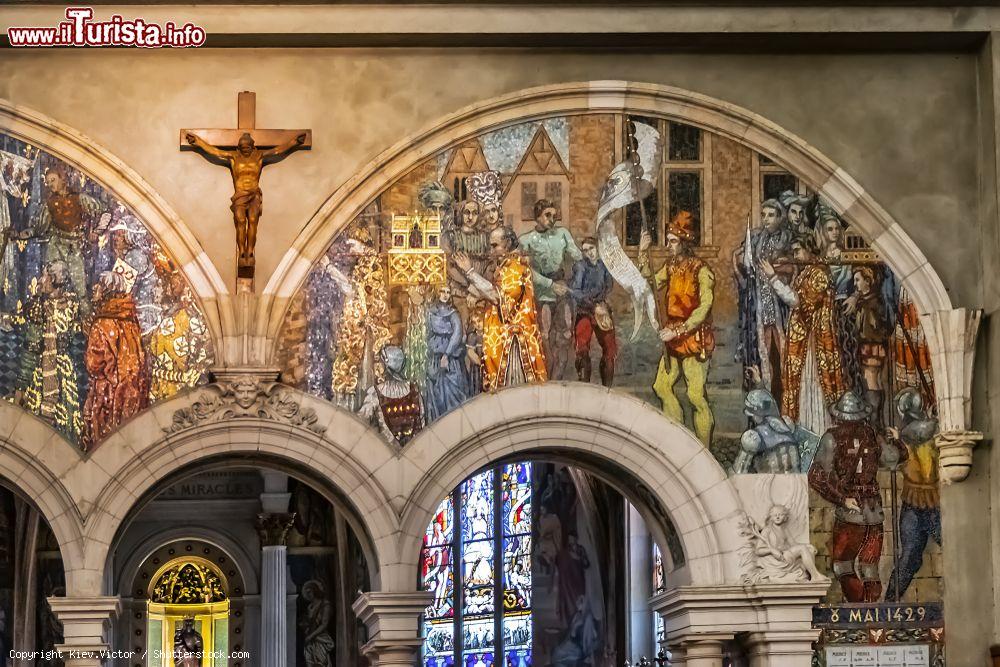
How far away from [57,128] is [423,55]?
9.76 ft

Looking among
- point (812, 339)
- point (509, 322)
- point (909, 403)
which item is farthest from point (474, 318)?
point (909, 403)

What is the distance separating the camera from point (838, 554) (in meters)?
17.0

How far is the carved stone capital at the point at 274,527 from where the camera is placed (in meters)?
24.1

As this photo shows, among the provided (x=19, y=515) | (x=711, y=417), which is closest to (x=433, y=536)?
(x=19, y=515)

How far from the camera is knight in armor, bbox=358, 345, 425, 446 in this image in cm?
1692

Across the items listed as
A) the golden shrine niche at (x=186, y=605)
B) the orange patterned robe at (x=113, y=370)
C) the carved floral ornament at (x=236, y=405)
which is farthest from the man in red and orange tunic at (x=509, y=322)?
the golden shrine niche at (x=186, y=605)

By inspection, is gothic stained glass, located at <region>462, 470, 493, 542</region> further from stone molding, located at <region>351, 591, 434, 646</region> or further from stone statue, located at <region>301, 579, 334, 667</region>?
stone molding, located at <region>351, 591, 434, 646</region>

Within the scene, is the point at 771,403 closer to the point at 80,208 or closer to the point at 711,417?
the point at 711,417

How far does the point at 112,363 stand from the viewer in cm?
1683

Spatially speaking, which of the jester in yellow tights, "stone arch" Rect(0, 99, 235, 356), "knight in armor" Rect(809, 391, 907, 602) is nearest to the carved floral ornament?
"stone arch" Rect(0, 99, 235, 356)

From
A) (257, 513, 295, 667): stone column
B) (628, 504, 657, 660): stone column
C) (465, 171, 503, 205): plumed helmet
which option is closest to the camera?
(465, 171, 503, 205): plumed helmet

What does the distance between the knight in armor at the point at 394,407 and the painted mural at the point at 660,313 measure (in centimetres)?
2

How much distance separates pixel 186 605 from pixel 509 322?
368 inches

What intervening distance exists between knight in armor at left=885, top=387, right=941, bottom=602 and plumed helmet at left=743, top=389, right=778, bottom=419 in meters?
1.03
